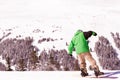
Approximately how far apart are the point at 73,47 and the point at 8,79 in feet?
8.33

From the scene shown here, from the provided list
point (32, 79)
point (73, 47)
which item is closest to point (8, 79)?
point (32, 79)

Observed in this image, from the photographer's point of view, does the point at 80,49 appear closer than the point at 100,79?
No

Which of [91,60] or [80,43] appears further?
[80,43]

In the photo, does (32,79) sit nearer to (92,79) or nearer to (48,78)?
(48,78)

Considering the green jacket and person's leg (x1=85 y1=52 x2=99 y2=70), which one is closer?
person's leg (x1=85 y1=52 x2=99 y2=70)

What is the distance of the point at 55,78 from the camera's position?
13195 mm

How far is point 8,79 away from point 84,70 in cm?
262

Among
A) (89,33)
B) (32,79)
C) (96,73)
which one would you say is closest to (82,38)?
(89,33)

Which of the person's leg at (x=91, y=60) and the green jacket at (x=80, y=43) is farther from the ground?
the green jacket at (x=80, y=43)

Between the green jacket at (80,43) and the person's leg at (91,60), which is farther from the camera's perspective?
the green jacket at (80,43)

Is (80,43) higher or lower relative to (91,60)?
higher

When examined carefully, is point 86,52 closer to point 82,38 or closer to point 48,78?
point 82,38

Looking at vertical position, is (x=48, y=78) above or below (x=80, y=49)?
→ below

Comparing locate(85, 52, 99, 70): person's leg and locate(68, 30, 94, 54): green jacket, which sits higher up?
locate(68, 30, 94, 54): green jacket
